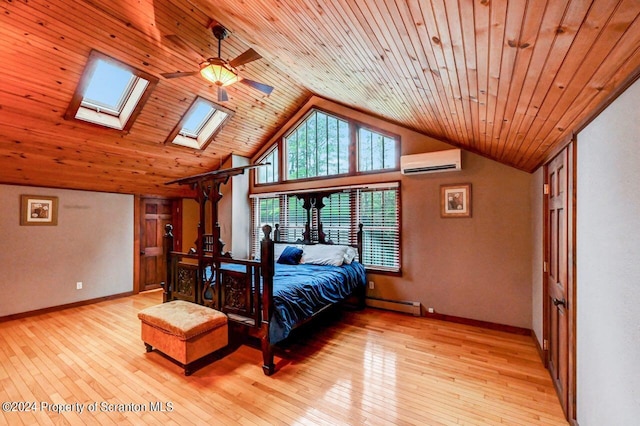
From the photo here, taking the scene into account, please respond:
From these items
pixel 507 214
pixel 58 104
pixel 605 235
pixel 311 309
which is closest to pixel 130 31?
pixel 58 104

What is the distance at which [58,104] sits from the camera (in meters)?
3.15

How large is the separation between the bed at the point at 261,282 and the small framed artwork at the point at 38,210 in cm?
249

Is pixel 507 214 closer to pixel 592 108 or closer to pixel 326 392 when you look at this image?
pixel 592 108

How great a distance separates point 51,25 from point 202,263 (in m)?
2.72

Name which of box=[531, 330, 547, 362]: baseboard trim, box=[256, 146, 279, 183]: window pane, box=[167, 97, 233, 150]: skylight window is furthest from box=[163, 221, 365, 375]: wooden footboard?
box=[531, 330, 547, 362]: baseboard trim

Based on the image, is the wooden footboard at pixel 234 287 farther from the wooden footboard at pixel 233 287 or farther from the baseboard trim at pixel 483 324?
the baseboard trim at pixel 483 324

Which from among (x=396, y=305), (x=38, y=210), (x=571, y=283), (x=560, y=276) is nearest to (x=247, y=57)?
(x=571, y=283)

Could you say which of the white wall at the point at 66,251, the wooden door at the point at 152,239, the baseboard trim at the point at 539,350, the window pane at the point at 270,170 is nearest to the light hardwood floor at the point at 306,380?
the baseboard trim at the point at 539,350

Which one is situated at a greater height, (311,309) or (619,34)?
(619,34)

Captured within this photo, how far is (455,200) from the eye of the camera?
3.85 m

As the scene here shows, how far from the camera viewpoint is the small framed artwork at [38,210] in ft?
13.9

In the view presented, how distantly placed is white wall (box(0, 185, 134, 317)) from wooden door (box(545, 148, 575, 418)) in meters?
6.62

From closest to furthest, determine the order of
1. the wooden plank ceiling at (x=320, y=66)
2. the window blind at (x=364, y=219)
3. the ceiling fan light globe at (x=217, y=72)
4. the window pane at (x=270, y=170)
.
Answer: the wooden plank ceiling at (x=320, y=66), the ceiling fan light globe at (x=217, y=72), the window blind at (x=364, y=219), the window pane at (x=270, y=170)

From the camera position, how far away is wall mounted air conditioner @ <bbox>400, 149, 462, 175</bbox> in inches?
145
